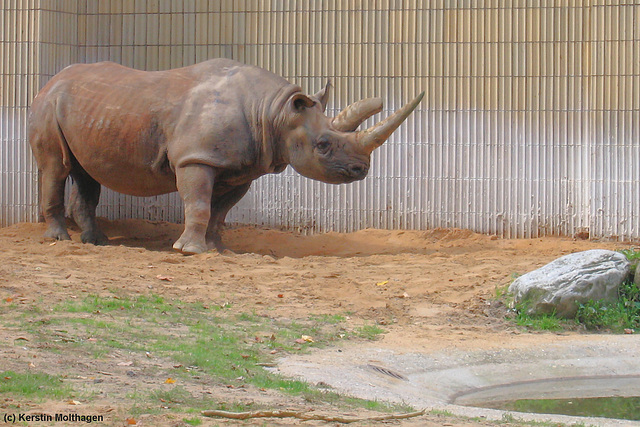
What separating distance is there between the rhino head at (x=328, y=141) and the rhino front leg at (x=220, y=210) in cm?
89

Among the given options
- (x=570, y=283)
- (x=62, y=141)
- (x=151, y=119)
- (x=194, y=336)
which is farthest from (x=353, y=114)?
(x=194, y=336)

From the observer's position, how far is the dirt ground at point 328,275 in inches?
289

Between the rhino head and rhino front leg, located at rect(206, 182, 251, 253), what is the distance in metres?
0.89

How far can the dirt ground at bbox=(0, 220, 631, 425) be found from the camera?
7335 mm

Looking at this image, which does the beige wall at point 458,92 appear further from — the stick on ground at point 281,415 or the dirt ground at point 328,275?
the stick on ground at point 281,415

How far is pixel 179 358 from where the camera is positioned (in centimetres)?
563

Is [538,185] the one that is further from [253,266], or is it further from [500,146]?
[253,266]

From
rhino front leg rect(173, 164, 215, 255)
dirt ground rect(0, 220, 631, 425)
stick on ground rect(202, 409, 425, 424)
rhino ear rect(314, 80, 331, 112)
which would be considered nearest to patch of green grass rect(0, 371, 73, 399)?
dirt ground rect(0, 220, 631, 425)

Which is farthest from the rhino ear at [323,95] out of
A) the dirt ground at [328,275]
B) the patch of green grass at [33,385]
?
the patch of green grass at [33,385]

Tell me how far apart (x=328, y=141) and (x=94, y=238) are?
2.98 m

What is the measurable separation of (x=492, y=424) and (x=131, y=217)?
25.9 ft

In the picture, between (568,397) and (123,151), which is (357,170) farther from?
(568,397)

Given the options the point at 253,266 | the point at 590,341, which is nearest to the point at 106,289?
the point at 253,266

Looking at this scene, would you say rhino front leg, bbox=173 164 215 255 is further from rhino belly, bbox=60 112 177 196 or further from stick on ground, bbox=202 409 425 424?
stick on ground, bbox=202 409 425 424
